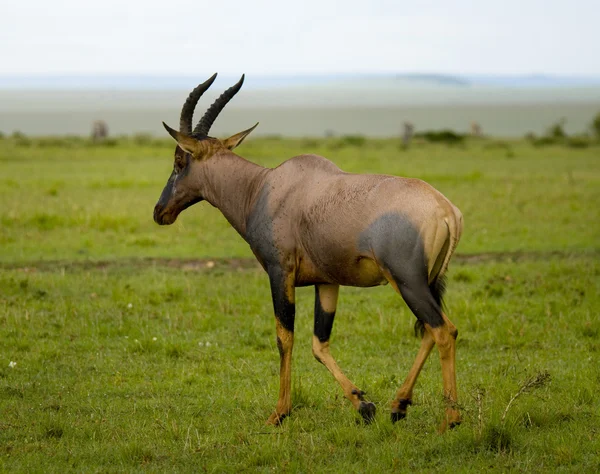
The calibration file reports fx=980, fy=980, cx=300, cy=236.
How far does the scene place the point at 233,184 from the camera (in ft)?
25.6

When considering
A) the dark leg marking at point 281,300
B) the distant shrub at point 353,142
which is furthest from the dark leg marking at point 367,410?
the distant shrub at point 353,142

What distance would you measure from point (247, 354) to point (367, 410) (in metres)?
2.57

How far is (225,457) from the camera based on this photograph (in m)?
6.42

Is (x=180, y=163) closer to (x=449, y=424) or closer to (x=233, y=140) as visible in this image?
(x=233, y=140)

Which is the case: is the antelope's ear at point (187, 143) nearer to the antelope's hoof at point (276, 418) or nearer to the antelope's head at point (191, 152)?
the antelope's head at point (191, 152)

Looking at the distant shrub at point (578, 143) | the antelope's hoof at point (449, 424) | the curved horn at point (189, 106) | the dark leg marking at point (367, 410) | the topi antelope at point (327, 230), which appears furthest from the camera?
the distant shrub at point (578, 143)

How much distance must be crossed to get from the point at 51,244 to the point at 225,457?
10.3 m

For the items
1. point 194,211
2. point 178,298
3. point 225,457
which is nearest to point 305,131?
point 194,211

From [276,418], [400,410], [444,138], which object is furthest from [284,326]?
[444,138]

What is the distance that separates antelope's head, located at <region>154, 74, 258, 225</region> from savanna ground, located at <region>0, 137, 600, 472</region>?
1.57 m

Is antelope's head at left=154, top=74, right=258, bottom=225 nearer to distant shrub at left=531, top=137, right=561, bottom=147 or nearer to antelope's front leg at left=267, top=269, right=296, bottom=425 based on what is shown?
antelope's front leg at left=267, top=269, right=296, bottom=425

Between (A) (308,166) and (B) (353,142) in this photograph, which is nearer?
(A) (308,166)

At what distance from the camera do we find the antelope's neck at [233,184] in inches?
305

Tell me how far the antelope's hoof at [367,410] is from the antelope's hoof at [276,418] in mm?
578
